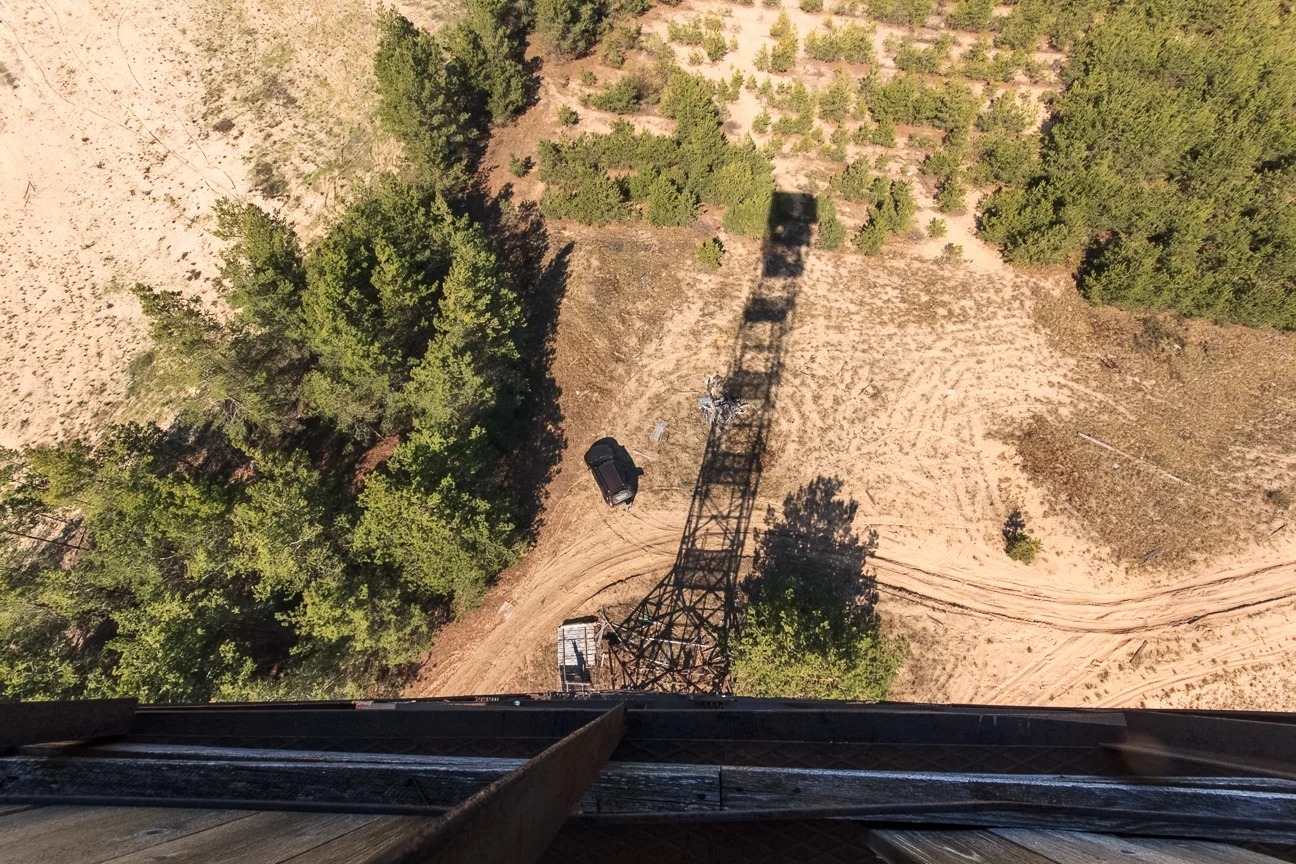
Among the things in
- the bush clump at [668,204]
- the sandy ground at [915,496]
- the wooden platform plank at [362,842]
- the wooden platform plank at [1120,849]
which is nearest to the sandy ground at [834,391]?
the sandy ground at [915,496]

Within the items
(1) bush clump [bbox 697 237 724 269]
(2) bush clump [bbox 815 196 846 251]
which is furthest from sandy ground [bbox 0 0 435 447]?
(2) bush clump [bbox 815 196 846 251]

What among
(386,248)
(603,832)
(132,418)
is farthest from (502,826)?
(132,418)

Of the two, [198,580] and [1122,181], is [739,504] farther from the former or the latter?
[1122,181]

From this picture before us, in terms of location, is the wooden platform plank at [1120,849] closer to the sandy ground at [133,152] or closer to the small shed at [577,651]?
the small shed at [577,651]

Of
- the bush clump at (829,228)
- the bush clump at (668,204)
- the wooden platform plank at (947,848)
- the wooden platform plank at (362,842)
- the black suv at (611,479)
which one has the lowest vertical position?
the wooden platform plank at (947,848)

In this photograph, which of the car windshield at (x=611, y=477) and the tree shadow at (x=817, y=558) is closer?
the tree shadow at (x=817, y=558)

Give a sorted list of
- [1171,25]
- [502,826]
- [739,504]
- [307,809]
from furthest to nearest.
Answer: [1171,25] < [739,504] < [307,809] < [502,826]
